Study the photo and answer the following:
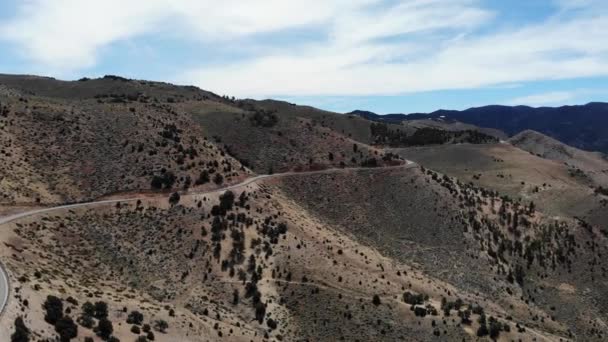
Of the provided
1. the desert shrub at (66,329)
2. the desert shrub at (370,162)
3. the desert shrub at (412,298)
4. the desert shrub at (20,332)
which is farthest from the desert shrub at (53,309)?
the desert shrub at (370,162)

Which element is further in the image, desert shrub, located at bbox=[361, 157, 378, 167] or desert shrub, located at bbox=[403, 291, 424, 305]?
desert shrub, located at bbox=[361, 157, 378, 167]

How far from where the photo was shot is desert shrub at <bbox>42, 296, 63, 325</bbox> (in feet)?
133

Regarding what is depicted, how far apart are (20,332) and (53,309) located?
612 centimetres

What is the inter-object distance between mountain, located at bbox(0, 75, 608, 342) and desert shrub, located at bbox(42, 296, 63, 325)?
21 cm

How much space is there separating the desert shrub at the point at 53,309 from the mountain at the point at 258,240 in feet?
0.69

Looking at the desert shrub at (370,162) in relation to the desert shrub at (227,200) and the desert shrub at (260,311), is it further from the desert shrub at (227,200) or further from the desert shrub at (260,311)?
the desert shrub at (260,311)

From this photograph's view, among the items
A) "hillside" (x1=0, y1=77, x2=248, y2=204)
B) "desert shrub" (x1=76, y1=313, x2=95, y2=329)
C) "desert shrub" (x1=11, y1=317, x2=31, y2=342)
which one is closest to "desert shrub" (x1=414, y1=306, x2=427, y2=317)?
"desert shrub" (x1=76, y1=313, x2=95, y2=329)

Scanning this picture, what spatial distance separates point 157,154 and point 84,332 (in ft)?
163

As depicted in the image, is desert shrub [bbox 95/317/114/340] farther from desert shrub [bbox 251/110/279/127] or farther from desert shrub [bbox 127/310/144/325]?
Answer: desert shrub [bbox 251/110/279/127]

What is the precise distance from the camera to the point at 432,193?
338ft

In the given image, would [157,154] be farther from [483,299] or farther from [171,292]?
[483,299]

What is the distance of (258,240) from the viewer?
246ft

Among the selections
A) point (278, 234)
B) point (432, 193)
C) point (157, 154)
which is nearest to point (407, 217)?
point (432, 193)

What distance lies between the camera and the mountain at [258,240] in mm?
55750
